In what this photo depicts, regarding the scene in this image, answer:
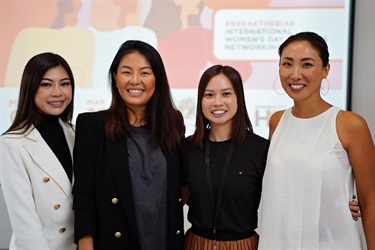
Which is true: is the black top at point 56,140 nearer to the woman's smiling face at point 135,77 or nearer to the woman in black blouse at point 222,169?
the woman's smiling face at point 135,77

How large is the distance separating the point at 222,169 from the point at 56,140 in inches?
32.1

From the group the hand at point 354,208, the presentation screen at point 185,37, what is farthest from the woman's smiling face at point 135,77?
the presentation screen at point 185,37

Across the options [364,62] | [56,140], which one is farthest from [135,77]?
[364,62]

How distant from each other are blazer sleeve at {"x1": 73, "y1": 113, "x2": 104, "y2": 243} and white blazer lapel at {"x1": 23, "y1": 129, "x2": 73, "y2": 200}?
0.10 m

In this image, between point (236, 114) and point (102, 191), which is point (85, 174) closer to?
point (102, 191)

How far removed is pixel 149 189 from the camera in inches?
65.6

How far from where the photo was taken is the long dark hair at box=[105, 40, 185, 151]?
1.70 meters

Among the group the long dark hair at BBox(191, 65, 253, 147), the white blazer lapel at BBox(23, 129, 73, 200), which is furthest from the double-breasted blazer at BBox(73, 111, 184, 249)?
the long dark hair at BBox(191, 65, 253, 147)

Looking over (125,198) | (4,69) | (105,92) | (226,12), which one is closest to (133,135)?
(125,198)

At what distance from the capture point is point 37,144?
171 centimetres

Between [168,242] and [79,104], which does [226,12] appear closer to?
[79,104]

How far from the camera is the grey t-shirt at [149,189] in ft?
5.41

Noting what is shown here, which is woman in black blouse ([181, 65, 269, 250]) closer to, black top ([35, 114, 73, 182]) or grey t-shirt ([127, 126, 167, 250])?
grey t-shirt ([127, 126, 167, 250])

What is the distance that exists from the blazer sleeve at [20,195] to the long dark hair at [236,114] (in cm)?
80
